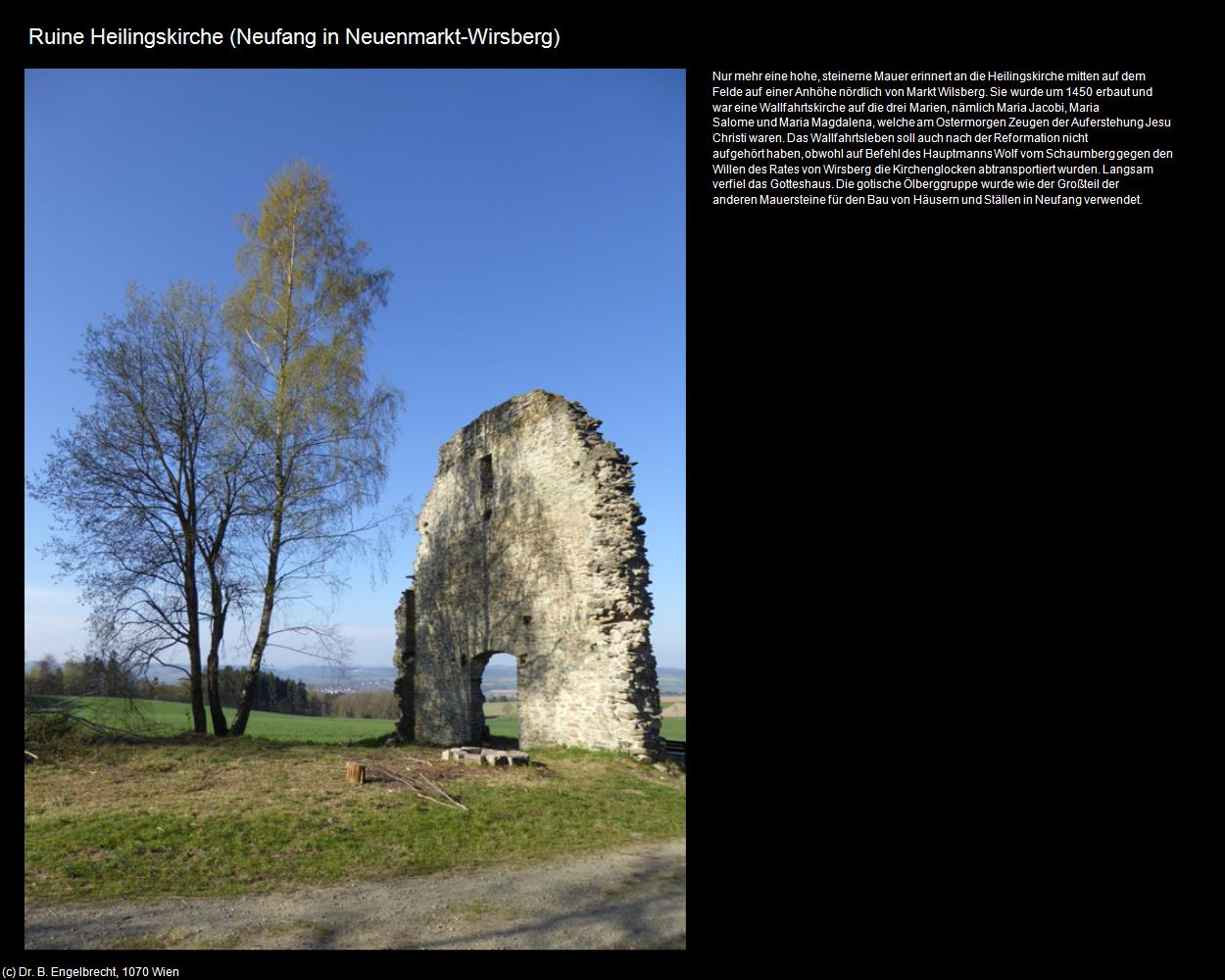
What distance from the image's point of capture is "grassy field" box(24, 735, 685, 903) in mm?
5320

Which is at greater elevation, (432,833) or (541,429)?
(541,429)

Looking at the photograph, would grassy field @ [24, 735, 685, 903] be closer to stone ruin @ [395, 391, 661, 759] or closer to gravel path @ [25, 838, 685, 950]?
gravel path @ [25, 838, 685, 950]

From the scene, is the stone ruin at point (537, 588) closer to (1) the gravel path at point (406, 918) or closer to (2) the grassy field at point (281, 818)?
(2) the grassy field at point (281, 818)

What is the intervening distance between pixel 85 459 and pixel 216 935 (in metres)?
10.8

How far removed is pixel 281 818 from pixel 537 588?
6915 mm

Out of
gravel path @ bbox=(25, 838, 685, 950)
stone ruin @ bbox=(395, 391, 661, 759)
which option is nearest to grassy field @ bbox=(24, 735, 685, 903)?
gravel path @ bbox=(25, 838, 685, 950)

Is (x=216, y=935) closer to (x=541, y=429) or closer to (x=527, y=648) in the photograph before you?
(x=527, y=648)

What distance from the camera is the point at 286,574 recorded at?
1320 centimetres

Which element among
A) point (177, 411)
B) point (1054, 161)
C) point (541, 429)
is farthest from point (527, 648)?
point (1054, 161)

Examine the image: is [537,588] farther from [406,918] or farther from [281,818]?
[406,918]

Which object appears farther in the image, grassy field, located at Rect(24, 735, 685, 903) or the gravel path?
grassy field, located at Rect(24, 735, 685, 903)

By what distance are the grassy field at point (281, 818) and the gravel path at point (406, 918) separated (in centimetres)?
39

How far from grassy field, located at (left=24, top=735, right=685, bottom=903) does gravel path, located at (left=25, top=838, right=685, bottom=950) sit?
1.27 ft

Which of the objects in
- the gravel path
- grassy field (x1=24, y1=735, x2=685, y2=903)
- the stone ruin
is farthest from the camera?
the stone ruin
